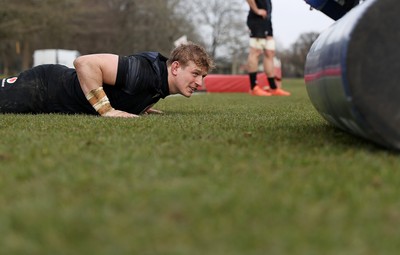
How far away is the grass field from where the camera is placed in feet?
3.24

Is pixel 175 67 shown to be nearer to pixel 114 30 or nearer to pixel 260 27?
pixel 260 27

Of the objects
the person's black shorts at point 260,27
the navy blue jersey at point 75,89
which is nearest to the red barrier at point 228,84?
the person's black shorts at point 260,27

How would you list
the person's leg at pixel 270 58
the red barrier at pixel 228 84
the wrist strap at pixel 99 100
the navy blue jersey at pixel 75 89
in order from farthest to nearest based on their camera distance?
1. the red barrier at pixel 228 84
2. the person's leg at pixel 270 58
3. the navy blue jersey at pixel 75 89
4. the wrist strap at pixel 99 100

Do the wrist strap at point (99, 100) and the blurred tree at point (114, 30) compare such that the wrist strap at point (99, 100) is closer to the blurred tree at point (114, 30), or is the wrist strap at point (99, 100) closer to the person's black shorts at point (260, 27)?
the person's black shorts at point (260, 27)

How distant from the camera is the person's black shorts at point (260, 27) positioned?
Result: 8078 millimetres

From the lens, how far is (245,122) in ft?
10.1

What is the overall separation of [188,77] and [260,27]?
4951 mm

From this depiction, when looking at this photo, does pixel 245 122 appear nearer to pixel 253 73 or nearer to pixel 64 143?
pixel 64 143

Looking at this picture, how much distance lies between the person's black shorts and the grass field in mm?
6133

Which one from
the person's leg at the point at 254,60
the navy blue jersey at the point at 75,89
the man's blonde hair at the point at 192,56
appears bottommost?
the person's leg at the point at 254,60

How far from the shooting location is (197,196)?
125cm

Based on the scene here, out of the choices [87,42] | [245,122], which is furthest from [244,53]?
[245,122]

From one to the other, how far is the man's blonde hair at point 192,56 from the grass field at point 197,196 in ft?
4.26

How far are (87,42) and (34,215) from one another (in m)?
40.8
